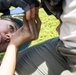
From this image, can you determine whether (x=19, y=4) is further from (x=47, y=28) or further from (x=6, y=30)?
(x=47, y=28)

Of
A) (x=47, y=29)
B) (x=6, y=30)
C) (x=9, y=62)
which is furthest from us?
(x=47, y=29)

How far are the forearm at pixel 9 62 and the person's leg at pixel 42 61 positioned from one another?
0.31ft

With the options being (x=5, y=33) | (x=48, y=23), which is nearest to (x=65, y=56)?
(x=5, y=33)

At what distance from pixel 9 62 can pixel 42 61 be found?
0.61ft

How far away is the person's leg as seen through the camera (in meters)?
1.32

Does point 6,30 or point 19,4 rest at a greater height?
point 19,4

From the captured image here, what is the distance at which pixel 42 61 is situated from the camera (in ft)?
4.45

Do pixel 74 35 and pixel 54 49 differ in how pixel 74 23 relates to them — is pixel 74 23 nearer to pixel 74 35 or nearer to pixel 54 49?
pixel 74 35

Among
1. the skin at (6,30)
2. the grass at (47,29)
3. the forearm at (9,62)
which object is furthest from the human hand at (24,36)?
the grass at (47,29)

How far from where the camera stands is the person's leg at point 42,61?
132cm

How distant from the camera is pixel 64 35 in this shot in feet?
3.87

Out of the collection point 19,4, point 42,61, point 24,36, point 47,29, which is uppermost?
point 19,4

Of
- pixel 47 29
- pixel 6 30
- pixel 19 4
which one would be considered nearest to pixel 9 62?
pixel 19 4

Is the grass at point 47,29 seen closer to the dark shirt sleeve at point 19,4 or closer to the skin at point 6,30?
the skin at point 6,30
